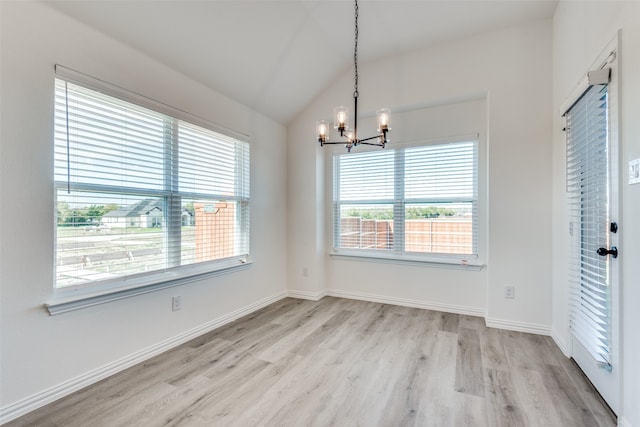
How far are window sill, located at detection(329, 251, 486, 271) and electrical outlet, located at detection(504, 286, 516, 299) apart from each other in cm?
38

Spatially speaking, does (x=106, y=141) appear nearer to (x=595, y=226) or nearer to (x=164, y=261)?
(x=164, y=261)

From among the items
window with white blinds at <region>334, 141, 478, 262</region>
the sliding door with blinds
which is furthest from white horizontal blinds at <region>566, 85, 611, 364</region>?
window with white blinds at <region>334, 141, 478, 262</region>

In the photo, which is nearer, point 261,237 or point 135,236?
point 135,236

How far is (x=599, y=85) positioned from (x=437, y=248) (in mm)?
2247

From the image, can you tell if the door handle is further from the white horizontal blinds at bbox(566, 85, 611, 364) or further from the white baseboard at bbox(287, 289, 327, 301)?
the white baseboard at bbox(287, 289, 327, 301)

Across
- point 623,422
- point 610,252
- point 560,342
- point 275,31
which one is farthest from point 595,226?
point 275,31

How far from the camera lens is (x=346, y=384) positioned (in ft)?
6.86

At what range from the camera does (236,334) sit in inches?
116

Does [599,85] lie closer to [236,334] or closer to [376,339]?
[376,339]

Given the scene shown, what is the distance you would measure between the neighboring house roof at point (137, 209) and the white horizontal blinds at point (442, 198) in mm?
2916

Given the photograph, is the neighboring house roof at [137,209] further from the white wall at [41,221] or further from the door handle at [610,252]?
the door handle at [610,252]

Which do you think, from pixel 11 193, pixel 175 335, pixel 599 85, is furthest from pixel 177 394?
pixel 599 85

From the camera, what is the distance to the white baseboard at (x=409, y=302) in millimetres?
3474

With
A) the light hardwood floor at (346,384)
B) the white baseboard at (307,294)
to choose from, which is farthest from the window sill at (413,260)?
the light hardwood floor at (346,384)
